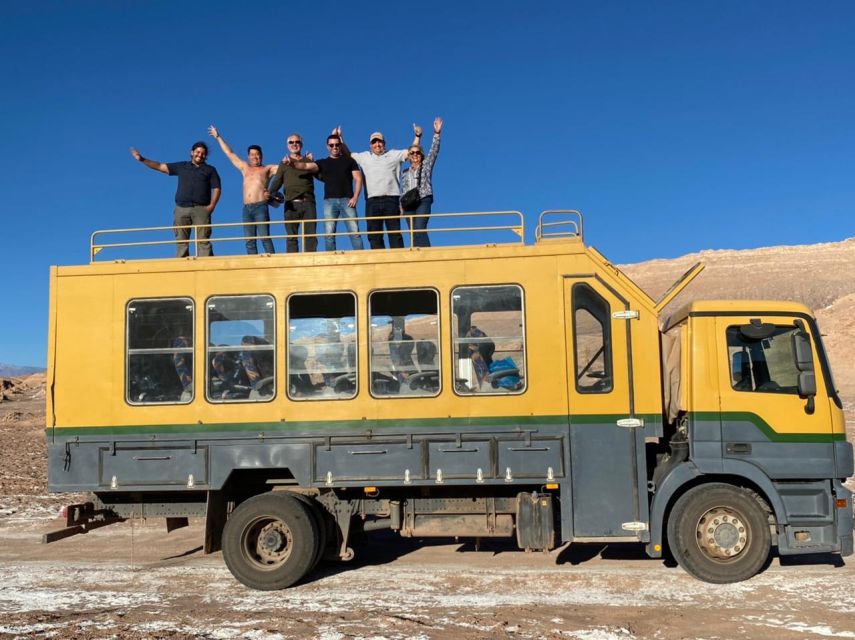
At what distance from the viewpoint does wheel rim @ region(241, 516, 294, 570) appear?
783 cm

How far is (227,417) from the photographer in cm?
780

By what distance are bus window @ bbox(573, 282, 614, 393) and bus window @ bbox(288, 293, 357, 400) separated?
2383 mm

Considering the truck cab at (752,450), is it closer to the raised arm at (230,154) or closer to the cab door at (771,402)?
the cab door at (771,402)

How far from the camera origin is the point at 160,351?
7969 millimetres

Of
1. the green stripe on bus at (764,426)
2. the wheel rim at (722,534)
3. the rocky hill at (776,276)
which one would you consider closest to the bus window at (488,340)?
the green stripe on bus at (764,426)

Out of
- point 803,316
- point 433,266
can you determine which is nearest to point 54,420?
point 433,266

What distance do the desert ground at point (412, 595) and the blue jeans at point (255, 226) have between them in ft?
12.6

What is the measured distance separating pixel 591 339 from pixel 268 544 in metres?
4.13

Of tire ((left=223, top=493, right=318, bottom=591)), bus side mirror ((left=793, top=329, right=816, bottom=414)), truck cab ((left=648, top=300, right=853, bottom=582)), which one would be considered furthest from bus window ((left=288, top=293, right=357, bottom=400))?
bus side mirror ((left=793, top=329, right=816, bottom=414))

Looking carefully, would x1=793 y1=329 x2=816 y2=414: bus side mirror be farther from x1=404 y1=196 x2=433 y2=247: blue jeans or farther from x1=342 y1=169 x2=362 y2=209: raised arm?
x1=342 y1=169 x2=362 y2=209: raised arm

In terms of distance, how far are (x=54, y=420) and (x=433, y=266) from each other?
447 cm

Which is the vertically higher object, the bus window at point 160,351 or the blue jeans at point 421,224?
the blue jeans at point 421,224

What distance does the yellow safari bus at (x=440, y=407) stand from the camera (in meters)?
7.55

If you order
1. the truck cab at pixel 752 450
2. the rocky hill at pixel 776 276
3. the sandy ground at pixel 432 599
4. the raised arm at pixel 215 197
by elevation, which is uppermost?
the rocky hill at pixel 776 276
